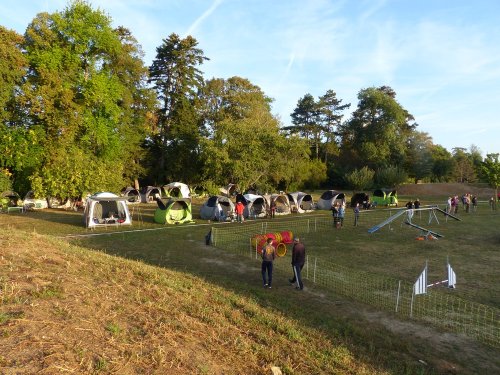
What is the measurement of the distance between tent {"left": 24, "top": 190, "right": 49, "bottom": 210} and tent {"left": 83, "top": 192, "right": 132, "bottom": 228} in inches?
383

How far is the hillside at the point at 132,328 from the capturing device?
444 cm

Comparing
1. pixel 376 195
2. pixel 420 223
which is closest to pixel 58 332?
pixel 420 223

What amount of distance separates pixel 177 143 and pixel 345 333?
41.9 m

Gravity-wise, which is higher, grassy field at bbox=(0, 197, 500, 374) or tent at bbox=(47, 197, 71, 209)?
tent at bbox=(47, 197, 71, 209)

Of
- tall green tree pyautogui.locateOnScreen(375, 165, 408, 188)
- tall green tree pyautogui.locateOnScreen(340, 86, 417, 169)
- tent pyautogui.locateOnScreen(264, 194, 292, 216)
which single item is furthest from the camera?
tall green tree pyautogui.locateOnScreen(340, 86, 417, 169)

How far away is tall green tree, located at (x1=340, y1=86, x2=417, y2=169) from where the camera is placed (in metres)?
56.6

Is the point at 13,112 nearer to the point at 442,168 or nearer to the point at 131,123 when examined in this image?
the point at 131,123

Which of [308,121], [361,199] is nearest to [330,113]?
[308,121]

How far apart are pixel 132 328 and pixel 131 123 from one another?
38.4 m

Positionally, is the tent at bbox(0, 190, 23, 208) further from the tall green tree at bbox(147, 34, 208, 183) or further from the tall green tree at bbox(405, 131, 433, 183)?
the tall green tree at bbox(405, 131, 433, 183)

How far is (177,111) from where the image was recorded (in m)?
45.6

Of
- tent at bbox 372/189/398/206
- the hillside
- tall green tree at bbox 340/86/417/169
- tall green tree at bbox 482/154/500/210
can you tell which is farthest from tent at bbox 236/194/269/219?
tall green tree at bbox 340/86/417/169

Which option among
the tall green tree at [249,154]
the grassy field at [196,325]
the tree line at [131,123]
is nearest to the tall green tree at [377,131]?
the tree line at [131,123]

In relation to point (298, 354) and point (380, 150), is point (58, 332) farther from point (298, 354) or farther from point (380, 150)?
point (380, 150)
